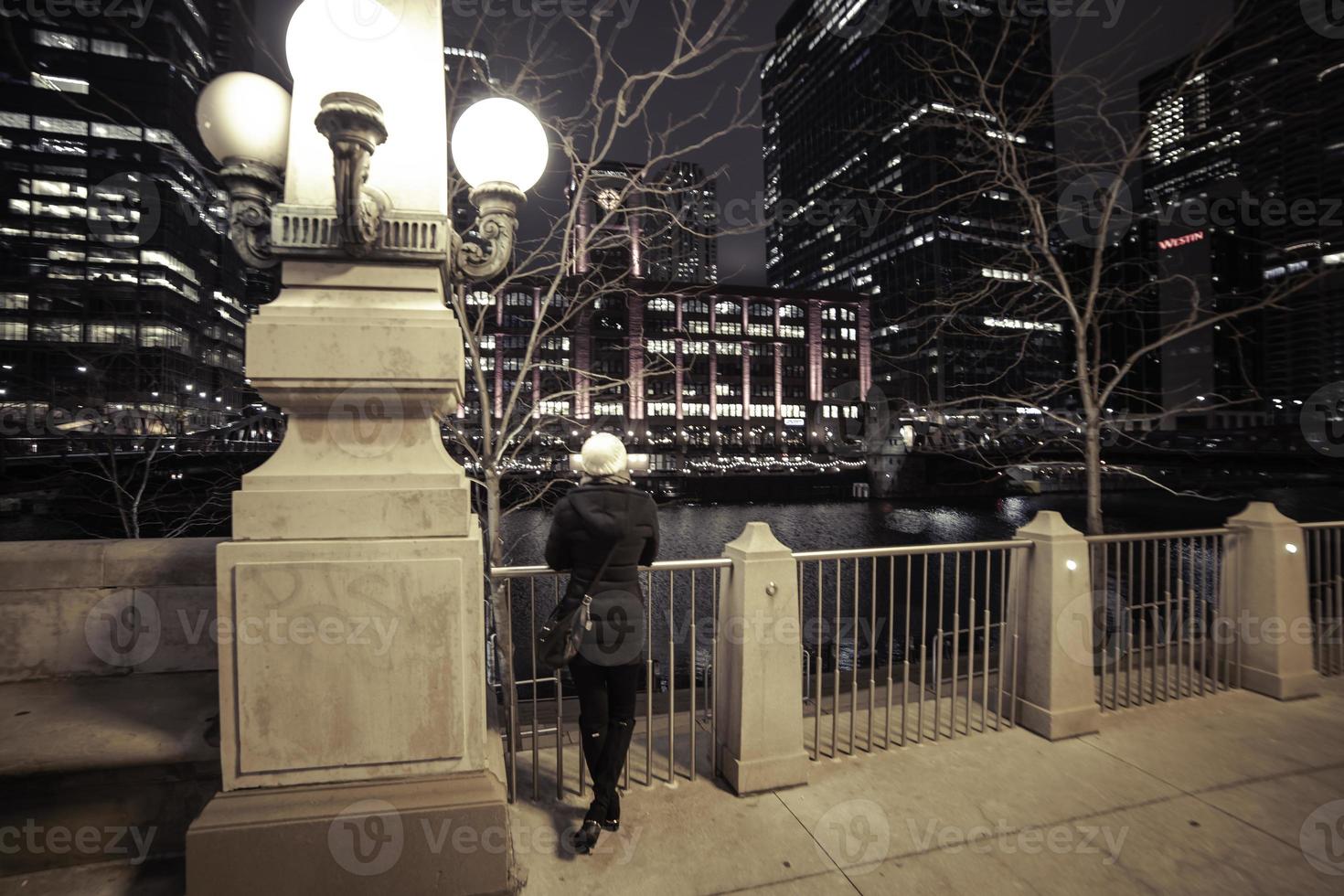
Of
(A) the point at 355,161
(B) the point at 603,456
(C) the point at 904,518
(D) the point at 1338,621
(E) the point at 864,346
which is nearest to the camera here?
(A) the point at 355,161

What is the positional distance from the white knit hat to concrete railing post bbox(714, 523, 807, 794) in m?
0.94

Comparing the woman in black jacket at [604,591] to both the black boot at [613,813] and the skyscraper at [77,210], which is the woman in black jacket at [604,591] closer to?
the black boot at [613,813]

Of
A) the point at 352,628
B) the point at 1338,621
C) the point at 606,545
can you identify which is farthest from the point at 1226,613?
the point at 352,628

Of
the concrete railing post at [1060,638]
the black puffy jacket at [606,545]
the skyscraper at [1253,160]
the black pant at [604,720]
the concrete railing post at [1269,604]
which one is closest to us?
the black puffy jacket at [606,545]

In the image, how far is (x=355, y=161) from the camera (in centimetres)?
232

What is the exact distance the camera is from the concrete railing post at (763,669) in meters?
3.53

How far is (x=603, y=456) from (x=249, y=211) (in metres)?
1.99

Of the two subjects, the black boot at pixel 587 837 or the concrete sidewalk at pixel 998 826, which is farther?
the black boot at pixel 587 837

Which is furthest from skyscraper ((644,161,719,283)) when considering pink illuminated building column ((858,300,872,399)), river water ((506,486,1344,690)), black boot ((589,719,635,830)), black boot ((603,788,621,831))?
pink illuminated building column ((858,300,872,399))

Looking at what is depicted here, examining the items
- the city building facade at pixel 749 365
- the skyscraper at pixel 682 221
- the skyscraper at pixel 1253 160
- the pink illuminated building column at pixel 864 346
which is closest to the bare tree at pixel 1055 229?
the skyscraper at pixel 1253 160

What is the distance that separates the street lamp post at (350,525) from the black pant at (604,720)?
1.91 feet

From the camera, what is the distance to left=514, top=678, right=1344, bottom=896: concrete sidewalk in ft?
9.22

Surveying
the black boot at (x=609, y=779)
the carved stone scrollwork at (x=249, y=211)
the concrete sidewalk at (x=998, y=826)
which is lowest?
the concrete sidewalk at (x=998, y=826)

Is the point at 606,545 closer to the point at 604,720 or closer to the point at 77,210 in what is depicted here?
the point at 604,720
